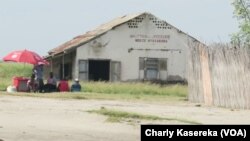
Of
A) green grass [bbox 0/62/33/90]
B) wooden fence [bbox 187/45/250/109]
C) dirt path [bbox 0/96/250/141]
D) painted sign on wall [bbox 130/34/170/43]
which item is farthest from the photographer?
green grass [bbox 0/62/33/90]

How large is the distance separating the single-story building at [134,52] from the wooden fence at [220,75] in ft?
Result: 52.3

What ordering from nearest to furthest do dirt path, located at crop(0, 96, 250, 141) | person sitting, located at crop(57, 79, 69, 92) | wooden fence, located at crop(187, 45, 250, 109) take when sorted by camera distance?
dirt path, located at crop(0, 96, 250, 141), wooden fence, located at crop(187, 45, 250, 109), person sitting, located at crop(57, 79, 69, 92)

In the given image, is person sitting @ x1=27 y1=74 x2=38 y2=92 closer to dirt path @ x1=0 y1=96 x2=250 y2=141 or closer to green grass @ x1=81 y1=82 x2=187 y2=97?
green grass @ x1=81 y1=82 x2=187 y2=97

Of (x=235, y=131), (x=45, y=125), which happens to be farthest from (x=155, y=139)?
(x=45, y=125)

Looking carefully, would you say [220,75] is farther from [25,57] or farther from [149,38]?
[149,38]

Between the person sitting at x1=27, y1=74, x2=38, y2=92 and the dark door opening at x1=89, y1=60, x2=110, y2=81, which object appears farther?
the dark door opening at x1=89, y1=60, x2=110, y2=81

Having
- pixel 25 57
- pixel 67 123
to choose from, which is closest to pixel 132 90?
pixel 25 57

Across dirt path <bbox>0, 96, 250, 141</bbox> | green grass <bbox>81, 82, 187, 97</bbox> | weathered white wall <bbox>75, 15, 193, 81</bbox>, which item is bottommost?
dirt path <bbox>0, 96, 250, 141</bbox>

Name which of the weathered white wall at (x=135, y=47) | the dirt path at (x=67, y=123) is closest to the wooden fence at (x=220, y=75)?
the dirt path at (x=67, y=123)

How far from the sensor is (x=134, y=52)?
1591 inches

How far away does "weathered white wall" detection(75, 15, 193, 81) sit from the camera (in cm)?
3988

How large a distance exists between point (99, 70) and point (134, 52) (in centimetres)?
275

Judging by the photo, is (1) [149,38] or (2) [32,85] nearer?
(2) [32,85]

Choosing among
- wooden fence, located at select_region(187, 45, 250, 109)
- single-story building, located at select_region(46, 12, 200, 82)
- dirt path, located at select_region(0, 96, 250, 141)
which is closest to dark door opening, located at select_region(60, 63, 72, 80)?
single-story building, located at select_region(46, 12, 200, 82)
